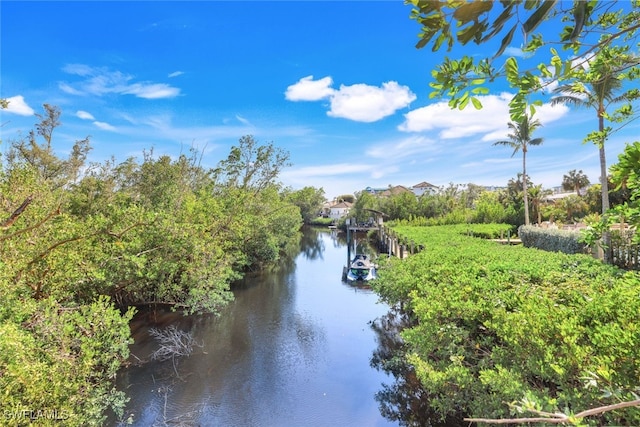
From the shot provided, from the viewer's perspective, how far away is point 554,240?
17.4 meters

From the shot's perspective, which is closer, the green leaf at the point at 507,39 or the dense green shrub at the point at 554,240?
the green leaf at the point at 507,39

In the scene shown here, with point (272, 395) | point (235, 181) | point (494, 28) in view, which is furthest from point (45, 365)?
point (235, 181)

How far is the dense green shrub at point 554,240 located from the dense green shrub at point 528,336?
868 cm

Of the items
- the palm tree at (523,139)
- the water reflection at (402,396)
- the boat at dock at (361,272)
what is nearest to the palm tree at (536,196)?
the palm tree at (523,139)

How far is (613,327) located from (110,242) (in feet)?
38.6

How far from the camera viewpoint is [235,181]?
84.5ft

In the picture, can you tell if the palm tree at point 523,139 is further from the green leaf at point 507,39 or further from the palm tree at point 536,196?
the green leaf at point 507,39

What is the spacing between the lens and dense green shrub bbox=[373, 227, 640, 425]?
3.52 m

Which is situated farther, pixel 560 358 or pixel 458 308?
pixel 458 308

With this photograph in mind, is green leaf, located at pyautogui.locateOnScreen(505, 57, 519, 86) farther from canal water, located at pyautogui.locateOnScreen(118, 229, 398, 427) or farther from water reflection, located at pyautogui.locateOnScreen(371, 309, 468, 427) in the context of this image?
canal water, located at pyautogui.locateOnScreen(118, 229, 398, 427)

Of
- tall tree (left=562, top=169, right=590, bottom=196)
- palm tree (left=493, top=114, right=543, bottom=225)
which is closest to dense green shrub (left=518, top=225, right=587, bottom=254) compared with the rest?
palm tree (left=493, top=114, right=543, bottom=225)

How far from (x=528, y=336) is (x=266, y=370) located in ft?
26.0

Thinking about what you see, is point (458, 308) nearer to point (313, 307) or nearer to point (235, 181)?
point (313, 307)

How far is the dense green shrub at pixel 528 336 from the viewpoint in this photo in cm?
352
